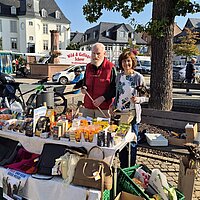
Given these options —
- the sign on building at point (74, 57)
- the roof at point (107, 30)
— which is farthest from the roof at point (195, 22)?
the sign on building at point (74, 57)

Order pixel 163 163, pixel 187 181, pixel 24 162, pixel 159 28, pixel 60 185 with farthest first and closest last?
1. pixel 159 28
2. pixel 163 163
3. pixel 187 181
4. pixel 24 162
5. pixel 60 185

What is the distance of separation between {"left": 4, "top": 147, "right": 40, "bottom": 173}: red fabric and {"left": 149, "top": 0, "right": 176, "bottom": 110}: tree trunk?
3792 millimetres

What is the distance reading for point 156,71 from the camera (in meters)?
5.78

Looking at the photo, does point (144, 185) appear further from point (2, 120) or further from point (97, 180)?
point (2, 120)

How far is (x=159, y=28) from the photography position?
5.23 meters

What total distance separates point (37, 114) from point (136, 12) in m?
4.47

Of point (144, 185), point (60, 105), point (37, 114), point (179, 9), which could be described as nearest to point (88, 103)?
point (37, 114)

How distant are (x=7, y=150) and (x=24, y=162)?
0.99 feet

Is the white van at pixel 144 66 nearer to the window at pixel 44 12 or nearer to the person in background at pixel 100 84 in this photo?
the person in background at pixel 100 84

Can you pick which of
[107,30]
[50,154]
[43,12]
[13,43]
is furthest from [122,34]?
[50,154]

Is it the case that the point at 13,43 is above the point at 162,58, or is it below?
above

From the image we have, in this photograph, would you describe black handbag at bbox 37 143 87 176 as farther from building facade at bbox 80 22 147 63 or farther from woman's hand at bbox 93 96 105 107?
building facade at bbox 80 22 147 63

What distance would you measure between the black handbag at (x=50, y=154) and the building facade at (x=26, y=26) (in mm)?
45808

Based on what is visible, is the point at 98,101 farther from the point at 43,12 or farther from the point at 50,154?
the point at 43,12
